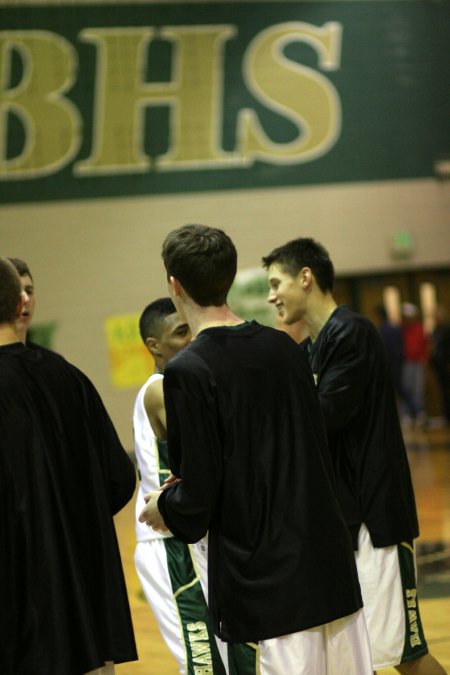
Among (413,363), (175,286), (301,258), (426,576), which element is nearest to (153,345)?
(301,258)

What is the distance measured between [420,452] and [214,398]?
11219 millimetres

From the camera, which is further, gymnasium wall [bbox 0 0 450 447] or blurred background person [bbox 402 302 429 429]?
blurred background person [bbox 402 302 429 429]

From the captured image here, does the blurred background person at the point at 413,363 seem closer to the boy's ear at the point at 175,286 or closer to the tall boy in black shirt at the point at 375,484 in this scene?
the tall boy in black shirt at the point at 375,484

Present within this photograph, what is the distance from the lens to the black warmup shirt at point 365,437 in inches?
152

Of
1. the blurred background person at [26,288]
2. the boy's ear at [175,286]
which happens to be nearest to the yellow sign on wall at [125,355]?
the blurred background person at [26,288]

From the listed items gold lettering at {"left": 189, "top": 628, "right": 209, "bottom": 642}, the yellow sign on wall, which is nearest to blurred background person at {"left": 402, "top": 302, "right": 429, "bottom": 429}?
the yellow sign on wall

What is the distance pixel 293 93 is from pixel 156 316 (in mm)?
12048

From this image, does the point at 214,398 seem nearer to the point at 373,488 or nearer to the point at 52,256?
the point at 373,488

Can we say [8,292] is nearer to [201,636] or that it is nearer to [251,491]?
[251,491]

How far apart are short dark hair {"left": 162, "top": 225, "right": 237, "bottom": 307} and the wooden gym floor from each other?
9.36 ft

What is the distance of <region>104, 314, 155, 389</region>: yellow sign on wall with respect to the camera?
14.7 metres

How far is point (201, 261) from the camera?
2.79 meters

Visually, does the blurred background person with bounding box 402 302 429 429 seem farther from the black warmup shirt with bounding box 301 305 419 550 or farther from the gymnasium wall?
the black warmup shirt with bounding box 301 305 419 550

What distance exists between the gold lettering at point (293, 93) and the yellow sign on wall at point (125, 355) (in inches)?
121
